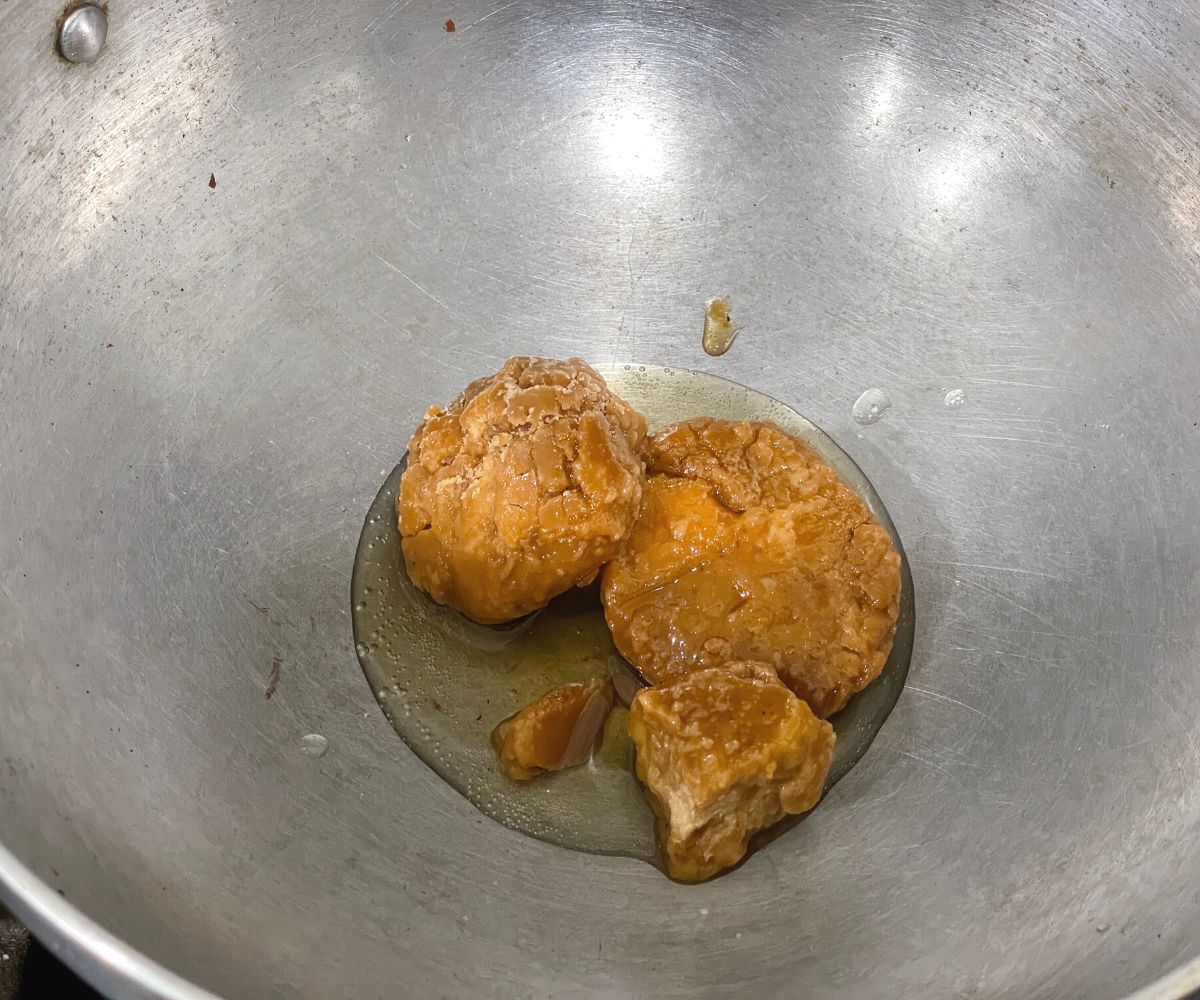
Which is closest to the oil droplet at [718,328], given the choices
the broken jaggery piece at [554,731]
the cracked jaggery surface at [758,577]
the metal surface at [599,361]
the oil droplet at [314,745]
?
the metal surface at [599,361]

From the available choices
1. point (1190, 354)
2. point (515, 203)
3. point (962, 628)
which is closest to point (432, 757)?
point (962, 628)

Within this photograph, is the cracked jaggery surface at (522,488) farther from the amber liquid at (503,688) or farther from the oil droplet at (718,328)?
the oil droplet at (718,328)

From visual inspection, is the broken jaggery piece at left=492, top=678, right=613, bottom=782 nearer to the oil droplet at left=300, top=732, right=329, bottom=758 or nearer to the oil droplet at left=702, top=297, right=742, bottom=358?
the oil droplet at left=300, top=732, right=329, bottom=758

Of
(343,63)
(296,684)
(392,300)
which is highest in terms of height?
(343,63)

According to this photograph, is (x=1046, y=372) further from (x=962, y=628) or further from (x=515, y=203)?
(x=515, y=203)

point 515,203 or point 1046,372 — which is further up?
point 515,203

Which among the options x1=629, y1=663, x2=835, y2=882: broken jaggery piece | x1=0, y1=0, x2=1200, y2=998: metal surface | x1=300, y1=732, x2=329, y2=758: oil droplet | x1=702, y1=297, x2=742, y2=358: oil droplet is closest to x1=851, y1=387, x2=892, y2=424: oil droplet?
x1=0, y1=0, x2=1200, y2=998: metal surface

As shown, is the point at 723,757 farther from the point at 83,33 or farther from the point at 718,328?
the point at 83,33

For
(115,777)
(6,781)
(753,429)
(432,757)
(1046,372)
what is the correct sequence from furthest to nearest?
1. (1046,372)
2. (753,429)
3. (432,757)
4. (115,777)
5. (6,781)

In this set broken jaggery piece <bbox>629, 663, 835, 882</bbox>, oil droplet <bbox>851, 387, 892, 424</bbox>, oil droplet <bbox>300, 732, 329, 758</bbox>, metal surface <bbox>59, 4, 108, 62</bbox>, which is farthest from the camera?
oil droplet <bbox>851, 387, 892, 424</bbox>
